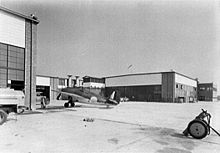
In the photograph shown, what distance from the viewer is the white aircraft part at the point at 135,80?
173 ft

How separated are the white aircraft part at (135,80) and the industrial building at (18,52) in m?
40.3

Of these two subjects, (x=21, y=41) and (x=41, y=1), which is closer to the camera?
(x=41, y=1)

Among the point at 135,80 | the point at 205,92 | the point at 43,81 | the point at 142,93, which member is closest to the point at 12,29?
the point at 43,81

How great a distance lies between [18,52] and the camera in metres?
18.9

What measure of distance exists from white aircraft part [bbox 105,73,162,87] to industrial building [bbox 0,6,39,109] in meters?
40.3

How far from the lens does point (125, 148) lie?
6219 millimetres

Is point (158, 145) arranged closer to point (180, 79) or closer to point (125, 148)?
point (125, 148)

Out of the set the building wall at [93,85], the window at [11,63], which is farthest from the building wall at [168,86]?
the window at [11,63]

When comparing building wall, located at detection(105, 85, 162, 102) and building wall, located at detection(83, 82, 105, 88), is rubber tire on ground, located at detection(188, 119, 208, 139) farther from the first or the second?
building wall, located at detection(83, 82, 105, 88)

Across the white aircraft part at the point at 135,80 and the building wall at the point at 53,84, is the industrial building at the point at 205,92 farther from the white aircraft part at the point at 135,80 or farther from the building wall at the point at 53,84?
the building wall at the point at 53,84

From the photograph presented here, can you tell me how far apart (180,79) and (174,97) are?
8.54 m

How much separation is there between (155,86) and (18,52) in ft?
139

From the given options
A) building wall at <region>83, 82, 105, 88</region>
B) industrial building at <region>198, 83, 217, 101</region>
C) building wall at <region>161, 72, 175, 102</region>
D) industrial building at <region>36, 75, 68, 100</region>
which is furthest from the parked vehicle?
industrial building at <region>198, 83, 217, 101</region>

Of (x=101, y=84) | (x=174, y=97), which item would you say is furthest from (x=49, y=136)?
(x=101, y=84)
